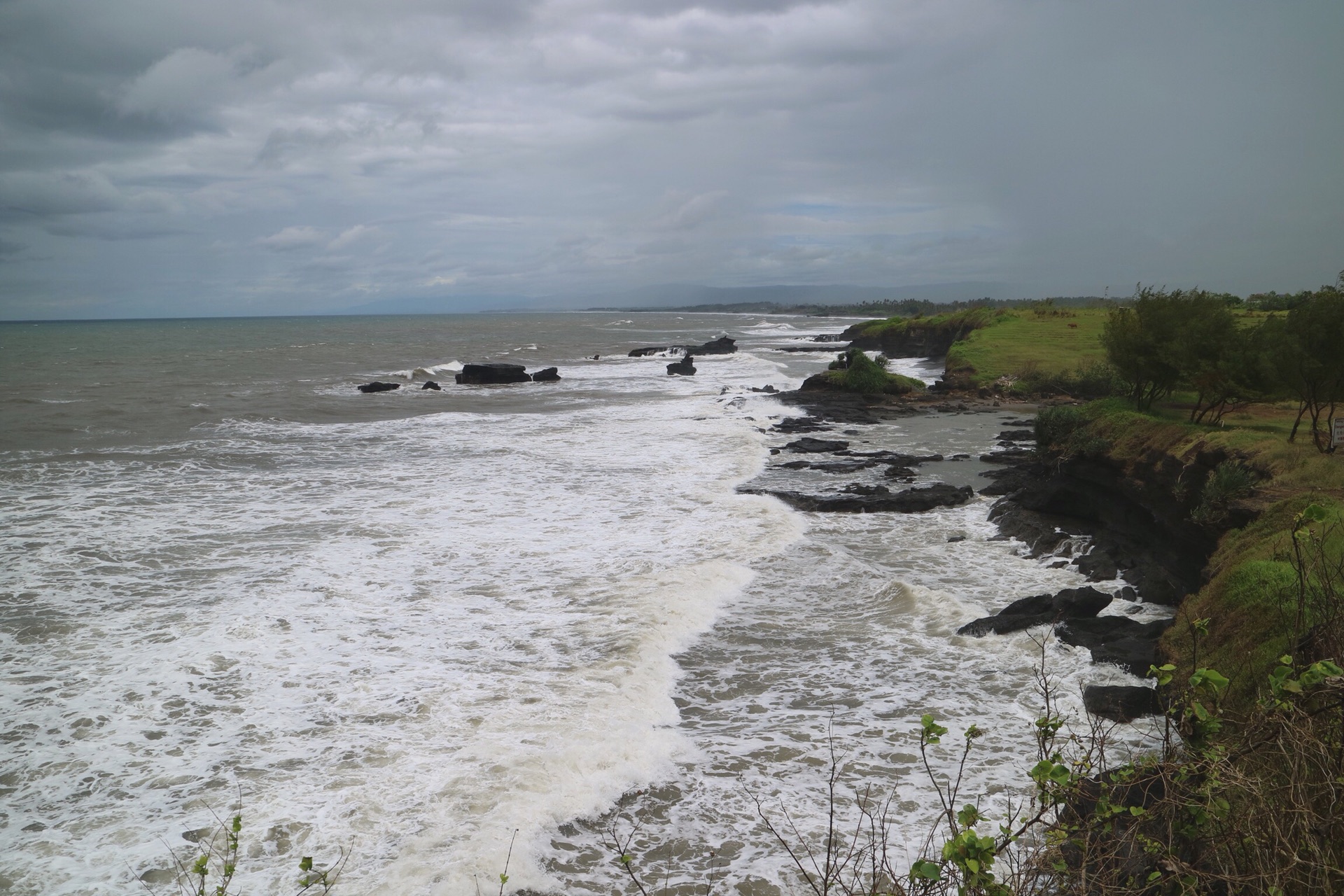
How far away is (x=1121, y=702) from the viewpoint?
7.73 m

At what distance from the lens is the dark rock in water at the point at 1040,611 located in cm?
A: 989

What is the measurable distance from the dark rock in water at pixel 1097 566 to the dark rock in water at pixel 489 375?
3623 cm

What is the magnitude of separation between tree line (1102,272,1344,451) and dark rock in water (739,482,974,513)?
15.4ft

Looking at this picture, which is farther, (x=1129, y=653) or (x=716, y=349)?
(x=716, y=349)

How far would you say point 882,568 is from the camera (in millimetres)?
12703

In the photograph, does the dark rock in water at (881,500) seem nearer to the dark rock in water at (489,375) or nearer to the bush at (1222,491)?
the bush at (1222,491)

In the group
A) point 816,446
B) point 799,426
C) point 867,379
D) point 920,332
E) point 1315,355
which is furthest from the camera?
point 920,332

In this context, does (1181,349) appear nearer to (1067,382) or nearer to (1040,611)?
(1040,611)

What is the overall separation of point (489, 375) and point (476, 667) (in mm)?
37794

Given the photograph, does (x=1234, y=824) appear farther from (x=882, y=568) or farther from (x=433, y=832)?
(x=882, y=568)

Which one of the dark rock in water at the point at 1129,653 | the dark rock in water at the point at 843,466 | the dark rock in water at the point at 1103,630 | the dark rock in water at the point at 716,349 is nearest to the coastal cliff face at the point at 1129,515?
the dark rock in water at the point at 1103,630

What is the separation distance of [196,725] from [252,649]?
5.56 feet

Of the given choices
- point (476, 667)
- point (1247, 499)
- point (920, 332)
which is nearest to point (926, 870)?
point (476, 667)

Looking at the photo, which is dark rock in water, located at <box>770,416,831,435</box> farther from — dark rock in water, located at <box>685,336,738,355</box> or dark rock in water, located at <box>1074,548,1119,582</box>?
dark rock in water, located at <box>685,336,738,355</box>
